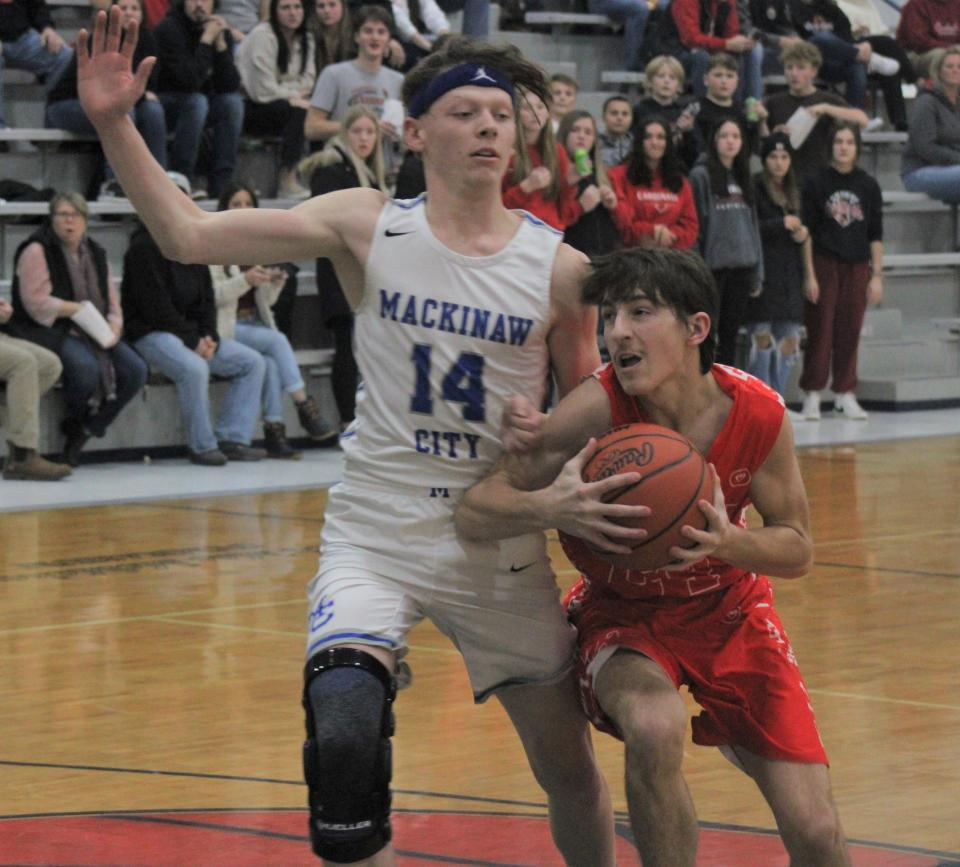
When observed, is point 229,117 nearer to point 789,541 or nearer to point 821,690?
point 821,690

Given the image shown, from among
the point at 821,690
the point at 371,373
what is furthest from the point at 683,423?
the point at 821,690

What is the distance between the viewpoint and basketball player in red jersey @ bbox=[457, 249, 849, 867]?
3.72m

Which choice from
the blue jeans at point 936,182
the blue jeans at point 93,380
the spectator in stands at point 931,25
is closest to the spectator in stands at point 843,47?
the spectator in stands at point 931,25

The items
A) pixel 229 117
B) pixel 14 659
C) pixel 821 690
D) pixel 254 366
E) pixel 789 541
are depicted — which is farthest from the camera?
pixel 229 117

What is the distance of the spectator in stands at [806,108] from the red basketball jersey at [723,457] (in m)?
11.5

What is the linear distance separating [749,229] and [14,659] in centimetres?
805

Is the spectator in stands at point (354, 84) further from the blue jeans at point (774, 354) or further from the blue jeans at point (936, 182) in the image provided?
the blue jeans at point (936, 182)

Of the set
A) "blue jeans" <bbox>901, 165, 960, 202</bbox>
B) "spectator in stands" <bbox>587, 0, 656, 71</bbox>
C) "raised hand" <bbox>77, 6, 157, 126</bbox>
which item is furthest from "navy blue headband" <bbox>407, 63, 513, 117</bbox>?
"blue jeans" <bbox>901, 165, 960, 202</bbox>

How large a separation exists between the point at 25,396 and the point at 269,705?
5.18 meters

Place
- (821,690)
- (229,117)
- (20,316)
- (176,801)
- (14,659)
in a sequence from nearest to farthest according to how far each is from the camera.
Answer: (176,801)
(821,690)
(14,659)
(20,316)
(229,117)

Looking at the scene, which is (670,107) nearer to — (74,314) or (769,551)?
(74,314)

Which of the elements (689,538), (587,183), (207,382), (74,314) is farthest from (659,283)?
(587,183)

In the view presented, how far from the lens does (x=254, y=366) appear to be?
1190cm

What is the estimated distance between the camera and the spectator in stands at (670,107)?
13961 mm
